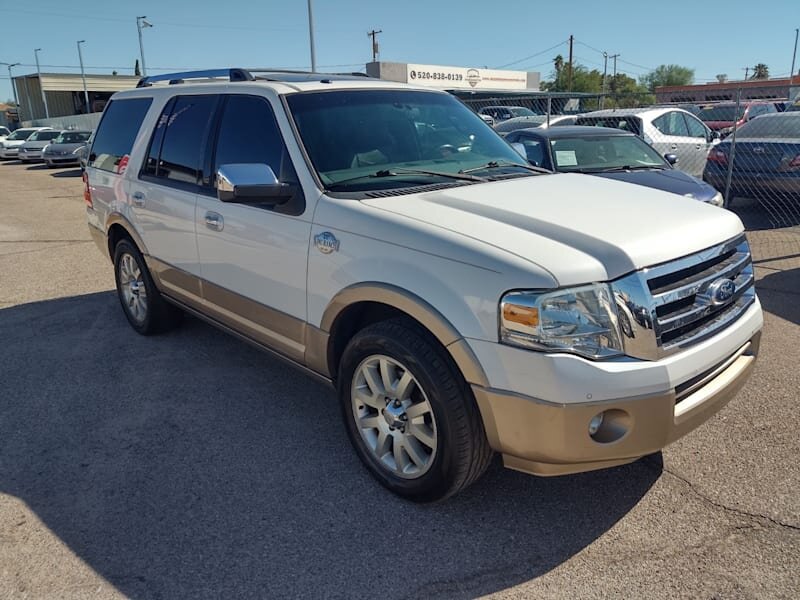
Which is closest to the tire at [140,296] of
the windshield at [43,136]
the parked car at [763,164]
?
the parked car at [763,164]

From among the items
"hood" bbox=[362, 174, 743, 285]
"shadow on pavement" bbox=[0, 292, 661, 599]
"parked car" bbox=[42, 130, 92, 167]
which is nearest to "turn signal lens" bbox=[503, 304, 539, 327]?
"hood" bbox=[362, 174, 743, 285]

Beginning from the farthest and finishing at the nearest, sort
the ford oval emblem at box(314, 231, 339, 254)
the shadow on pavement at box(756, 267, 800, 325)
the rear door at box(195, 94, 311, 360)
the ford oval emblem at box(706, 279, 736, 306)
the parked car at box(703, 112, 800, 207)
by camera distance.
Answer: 1. the parked car at box(703, 112, 800, 207)
2. the shadow on pavement at box(756, 267, 800, 325)
3. the rear door at box(195, 94, 311, 360)
4. the ford oval emblem at box(314, 231, 339, 254)
5. the ford oval emblem at box(706, 279, 736, 306)

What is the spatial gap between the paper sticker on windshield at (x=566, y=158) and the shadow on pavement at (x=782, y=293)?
8.04ft

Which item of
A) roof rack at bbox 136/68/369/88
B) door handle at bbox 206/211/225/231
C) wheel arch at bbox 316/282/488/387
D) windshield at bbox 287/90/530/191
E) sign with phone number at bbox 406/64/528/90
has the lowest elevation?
wheel arch at bbox 316/282/488/387

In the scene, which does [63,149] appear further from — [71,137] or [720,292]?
[720,292]

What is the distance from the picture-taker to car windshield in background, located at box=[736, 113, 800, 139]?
10.3 metres

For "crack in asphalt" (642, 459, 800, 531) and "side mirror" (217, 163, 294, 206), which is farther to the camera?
"side mirror" (217, 163, 294, 206)

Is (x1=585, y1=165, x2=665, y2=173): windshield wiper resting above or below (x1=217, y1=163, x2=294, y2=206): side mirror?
below

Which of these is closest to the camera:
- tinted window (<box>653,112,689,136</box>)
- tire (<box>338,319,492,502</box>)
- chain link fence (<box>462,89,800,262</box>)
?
tire (<box>338,319,492,502</box>)

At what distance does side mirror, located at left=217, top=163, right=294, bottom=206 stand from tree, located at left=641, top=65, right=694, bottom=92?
3782 inches

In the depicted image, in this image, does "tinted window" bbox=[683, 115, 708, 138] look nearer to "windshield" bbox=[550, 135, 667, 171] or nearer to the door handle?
"windshield" bbox=[550, 135, 667, 171]

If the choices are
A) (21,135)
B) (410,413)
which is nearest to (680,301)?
(410,413)

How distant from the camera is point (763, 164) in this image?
9352 mm

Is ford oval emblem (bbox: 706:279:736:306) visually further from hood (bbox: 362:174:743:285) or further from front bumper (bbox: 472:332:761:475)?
front bumper (bbox: 472:332:761:475)
